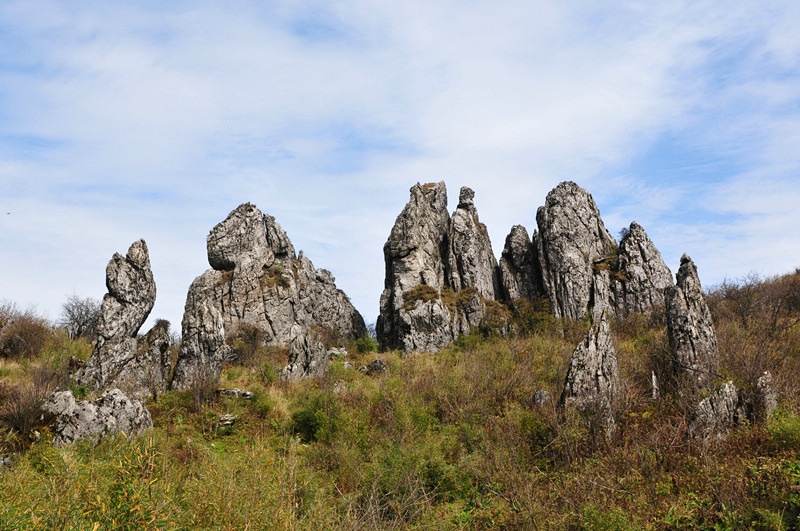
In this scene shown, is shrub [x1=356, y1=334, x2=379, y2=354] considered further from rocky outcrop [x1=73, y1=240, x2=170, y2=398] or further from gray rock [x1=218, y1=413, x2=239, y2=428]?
gray rock [x1=218, y1=413, x2=239, y2=428]

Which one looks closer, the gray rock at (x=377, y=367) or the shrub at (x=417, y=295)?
the gray rock at (x=377, y=367)

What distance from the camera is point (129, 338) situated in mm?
19719

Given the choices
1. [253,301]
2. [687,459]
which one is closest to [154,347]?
[253,301]

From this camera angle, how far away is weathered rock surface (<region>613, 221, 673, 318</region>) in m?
30.6

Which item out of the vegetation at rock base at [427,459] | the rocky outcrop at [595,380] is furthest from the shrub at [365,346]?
the rocky outcrop at [595,380]

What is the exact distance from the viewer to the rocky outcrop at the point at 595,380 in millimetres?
12602

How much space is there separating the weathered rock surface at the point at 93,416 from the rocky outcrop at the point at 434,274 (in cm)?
1859

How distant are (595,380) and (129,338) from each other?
16.1 m

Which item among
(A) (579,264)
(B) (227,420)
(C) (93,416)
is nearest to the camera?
(C) (93,416)

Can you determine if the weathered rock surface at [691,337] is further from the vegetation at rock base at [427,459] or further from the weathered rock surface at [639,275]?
the weathered rock surface at [639,275]

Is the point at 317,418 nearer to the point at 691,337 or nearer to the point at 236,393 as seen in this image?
the point at 236,393

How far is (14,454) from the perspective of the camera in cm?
1129

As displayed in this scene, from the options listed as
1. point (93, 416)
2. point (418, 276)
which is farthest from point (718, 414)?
point (418, 276)

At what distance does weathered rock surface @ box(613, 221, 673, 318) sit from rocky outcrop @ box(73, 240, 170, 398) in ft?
79.7
